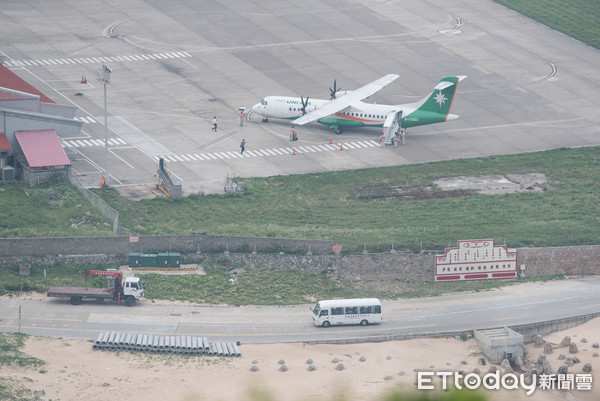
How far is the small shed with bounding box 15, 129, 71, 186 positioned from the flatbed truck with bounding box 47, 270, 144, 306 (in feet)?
67.7

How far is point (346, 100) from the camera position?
4665 inches

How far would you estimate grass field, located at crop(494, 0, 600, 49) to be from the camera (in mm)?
150250

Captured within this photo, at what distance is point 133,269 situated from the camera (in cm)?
8556

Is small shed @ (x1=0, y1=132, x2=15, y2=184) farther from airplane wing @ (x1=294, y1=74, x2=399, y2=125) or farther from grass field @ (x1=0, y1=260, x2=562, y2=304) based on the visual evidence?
airplane wing @ (x1=294, y1=74, x2=399, y2=125)

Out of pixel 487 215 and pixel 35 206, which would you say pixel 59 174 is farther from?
pixel 487 215

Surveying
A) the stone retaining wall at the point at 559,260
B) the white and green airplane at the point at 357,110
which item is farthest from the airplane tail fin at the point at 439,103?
the stone retaining wall at the point at 559,260

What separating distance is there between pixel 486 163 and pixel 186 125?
32781mm

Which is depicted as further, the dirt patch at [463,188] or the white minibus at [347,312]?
the dirt patch at [463,188]

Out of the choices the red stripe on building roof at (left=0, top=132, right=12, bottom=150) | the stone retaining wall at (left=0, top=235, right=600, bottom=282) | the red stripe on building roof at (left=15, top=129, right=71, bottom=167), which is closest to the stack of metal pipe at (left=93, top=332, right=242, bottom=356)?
the stone retaining wall at (left=0, top=235, right=600, bottom=282)

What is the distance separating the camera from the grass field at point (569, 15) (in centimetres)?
15025

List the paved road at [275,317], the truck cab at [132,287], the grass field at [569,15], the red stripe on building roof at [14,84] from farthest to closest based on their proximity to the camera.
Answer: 1. the grass field at [569,15]
2. the red stripe on building roof at [14,84]
3. the truck cab at [132,287]
4. the paved road at [275,317]

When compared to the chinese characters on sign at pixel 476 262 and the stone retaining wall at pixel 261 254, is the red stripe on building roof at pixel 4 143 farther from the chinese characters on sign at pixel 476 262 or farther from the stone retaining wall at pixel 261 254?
the chinese characters on sign at pixel 476 262

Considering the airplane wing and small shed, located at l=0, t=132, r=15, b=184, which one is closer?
small shed, located at l=0, t=132, r=15, b=184

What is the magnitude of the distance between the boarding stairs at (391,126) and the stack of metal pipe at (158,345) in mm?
44996
